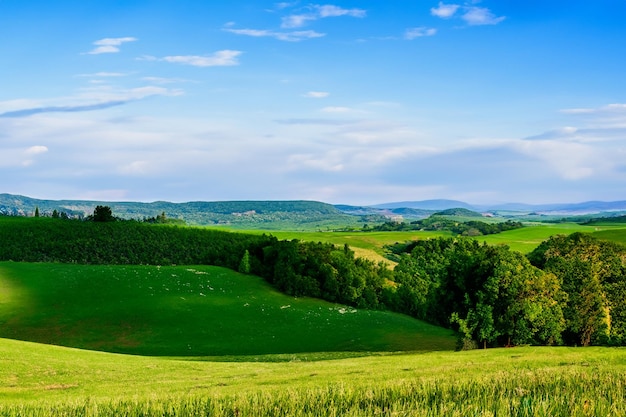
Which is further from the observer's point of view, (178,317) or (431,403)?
(178,317)

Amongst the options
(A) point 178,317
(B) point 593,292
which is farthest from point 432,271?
(B) point 593,292

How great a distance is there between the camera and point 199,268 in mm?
97562

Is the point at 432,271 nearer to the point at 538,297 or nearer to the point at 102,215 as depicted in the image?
the point at 102,215

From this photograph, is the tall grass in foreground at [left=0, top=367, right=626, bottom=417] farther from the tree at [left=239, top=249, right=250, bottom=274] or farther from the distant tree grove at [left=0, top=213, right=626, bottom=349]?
the tree at [left=239, top=249, right=250, bottom=274]

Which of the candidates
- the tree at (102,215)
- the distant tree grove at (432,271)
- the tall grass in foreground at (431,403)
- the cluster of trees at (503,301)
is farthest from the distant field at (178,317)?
the tall grass in foreground at (431,403)

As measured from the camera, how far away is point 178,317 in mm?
73250

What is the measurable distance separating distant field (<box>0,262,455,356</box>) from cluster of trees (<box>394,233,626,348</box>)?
1339cm

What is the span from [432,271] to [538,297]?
92.6m

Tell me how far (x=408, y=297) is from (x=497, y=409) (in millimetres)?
92267

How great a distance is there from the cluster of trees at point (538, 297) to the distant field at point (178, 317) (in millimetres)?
13390

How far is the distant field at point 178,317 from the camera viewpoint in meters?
65.2

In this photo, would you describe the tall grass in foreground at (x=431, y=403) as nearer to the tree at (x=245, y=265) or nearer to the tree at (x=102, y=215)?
the tree at (x=245, y=265)

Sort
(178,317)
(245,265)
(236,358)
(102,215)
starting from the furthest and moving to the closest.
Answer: (102,215) → (245,265) → (178,317) → (236,358)

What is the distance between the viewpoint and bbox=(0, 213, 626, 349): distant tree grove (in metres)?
48.2
